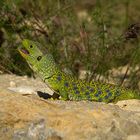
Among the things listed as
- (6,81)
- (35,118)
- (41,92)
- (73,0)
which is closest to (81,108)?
(35,118)

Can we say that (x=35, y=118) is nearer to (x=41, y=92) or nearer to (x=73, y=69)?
(x=41, y=92)

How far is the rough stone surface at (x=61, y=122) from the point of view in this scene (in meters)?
5.59

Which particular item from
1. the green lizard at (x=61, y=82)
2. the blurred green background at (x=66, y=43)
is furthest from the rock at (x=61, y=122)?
the blurred green background at (x=66, y=43)

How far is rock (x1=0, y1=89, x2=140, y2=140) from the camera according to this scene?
5586mm

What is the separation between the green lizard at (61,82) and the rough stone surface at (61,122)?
3.02 feet

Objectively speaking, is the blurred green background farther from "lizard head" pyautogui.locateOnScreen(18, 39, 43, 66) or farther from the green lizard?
"lizard head" pyautogui.locateOnScreen(18, 39, 43, 66)

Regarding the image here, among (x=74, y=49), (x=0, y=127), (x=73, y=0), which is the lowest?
(x=0, y=127)

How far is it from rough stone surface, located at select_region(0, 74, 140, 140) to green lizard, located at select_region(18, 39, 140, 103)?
3.02ft

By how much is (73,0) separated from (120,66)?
151 centimetres

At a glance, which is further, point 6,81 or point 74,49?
point 74,49

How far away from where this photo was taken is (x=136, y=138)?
18.4 ft

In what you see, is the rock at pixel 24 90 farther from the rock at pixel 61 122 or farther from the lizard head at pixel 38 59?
the rock at pixel 61 122

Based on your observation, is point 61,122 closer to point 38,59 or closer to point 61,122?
point 61,122

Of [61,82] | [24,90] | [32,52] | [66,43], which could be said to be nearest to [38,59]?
[32,52]
